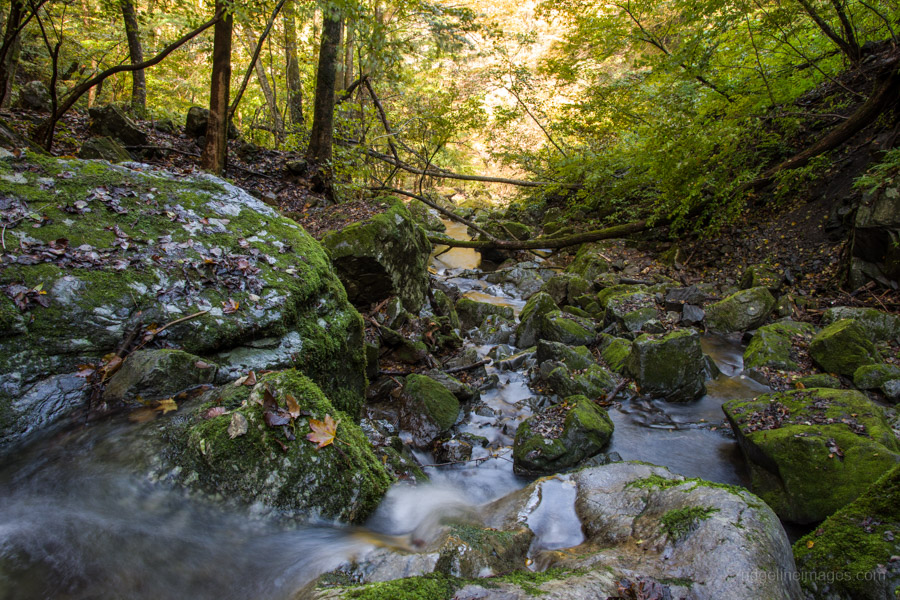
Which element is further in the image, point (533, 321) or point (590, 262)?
point (590, 262)

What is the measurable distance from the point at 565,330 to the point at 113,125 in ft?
30.6

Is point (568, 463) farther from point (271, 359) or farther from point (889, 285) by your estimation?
point (889, 285)

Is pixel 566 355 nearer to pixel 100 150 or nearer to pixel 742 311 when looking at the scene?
pixel 742 311

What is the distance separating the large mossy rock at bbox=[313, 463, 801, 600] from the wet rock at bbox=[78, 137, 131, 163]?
292 inches

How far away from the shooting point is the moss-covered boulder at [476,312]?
8758 millimetres

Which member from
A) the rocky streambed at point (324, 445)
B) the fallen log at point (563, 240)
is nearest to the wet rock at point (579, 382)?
the rocky streambed at point (324, 445)

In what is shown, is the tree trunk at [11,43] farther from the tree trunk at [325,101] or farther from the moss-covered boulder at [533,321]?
the moss-covered boulder at [533,321]

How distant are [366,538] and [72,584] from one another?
50.6 inches

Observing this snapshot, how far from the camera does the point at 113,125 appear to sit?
7.60 meters

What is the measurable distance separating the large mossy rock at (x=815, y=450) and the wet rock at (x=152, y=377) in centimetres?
498

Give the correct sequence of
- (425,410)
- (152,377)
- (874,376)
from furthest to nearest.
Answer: (874,376) < (425,410) < (152,377)

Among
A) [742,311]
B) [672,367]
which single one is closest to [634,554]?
[672,367]

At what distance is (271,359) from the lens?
323cm

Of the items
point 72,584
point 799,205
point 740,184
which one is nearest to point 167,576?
point 72,584
